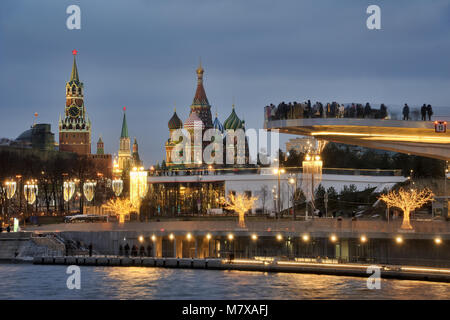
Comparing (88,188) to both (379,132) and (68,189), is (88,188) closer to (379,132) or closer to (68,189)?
(68,189)

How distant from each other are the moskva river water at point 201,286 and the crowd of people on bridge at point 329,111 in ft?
34.7

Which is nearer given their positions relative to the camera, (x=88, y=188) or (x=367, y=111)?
(x=367, y=111)

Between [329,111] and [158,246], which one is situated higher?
[329,111]

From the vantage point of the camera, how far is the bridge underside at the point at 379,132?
55719 millimetres

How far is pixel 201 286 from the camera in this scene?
5078cm

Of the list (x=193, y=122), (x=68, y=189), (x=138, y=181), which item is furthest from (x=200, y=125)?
(x=138, y=181)

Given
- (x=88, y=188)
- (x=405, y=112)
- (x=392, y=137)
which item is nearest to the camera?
(x=405, y=112)

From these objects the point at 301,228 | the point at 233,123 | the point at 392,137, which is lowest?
the point at 301,228

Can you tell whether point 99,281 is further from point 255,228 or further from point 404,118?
point 404,118

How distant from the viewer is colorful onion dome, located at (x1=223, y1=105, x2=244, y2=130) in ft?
595

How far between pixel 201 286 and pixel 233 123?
132m

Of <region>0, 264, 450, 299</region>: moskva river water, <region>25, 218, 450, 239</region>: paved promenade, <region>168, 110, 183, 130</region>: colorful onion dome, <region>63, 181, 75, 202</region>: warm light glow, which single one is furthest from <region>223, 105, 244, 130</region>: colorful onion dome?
<region>0, 264, 450, 299</region>: moskva river water
